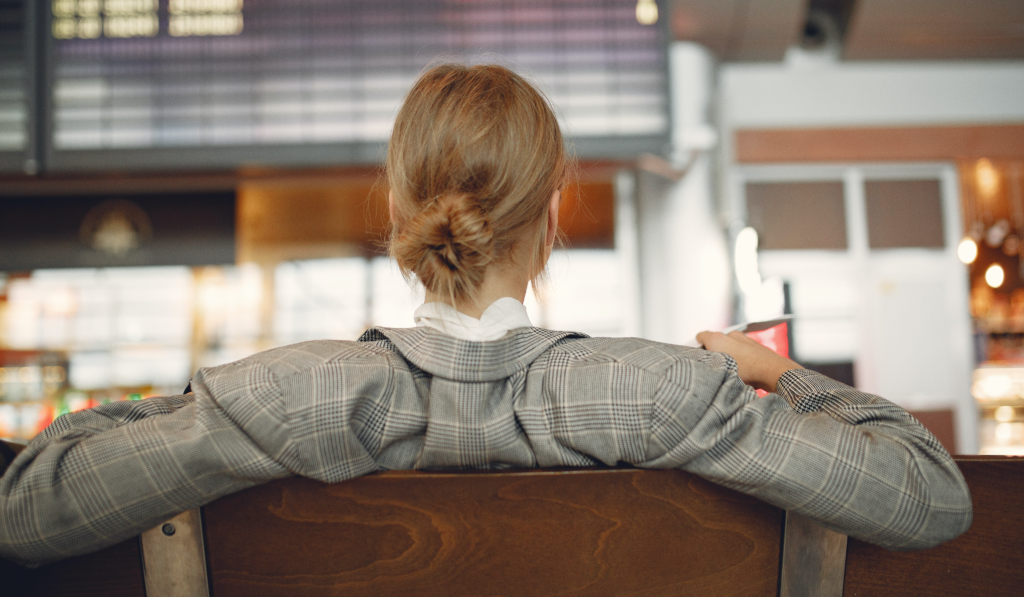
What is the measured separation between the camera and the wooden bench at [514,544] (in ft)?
1.56

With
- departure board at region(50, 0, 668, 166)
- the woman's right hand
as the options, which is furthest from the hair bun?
departure board at region(50, 0, 668, 166)

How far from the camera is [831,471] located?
470 millimetres

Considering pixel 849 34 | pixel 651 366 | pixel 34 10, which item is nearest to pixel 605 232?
pixel 849 34

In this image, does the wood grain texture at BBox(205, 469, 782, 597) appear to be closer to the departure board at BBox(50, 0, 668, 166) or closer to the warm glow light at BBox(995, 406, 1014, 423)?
the departure board at BBox(50, 0, 668, 166)

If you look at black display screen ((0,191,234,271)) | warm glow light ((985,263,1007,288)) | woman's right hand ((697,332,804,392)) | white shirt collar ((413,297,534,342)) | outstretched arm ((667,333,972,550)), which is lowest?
outstretched arm ((667,333,972,550))

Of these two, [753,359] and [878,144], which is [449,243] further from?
[878,144]

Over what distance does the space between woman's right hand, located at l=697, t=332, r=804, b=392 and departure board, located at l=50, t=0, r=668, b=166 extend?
1156mm

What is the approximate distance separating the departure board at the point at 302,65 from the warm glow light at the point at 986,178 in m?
2.00

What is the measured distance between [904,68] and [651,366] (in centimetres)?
286

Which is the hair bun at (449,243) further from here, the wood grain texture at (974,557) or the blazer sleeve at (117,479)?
the wood grain texture at (974,557)

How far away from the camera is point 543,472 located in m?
0.47

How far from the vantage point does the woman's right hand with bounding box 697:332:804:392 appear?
620mm

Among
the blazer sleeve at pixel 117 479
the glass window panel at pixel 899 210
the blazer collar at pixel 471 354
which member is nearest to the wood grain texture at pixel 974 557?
the blazer collar at pixel 471 354

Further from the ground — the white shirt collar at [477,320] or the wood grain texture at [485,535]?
the white shirt collar at [477,320]
